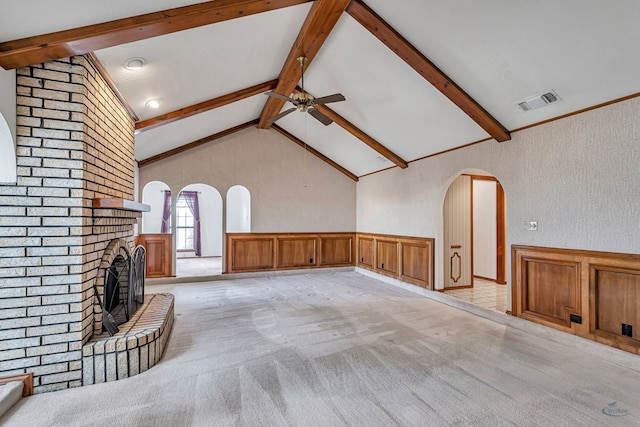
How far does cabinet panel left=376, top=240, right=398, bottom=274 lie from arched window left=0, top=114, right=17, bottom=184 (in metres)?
5.91

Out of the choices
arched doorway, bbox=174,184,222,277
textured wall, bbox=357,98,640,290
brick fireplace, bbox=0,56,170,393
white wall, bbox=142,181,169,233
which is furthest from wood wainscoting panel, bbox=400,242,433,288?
white wall, bbox=142,181,169,233

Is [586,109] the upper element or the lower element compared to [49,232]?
upper

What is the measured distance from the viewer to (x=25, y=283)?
2.35 m

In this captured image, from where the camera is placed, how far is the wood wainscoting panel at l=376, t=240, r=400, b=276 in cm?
664

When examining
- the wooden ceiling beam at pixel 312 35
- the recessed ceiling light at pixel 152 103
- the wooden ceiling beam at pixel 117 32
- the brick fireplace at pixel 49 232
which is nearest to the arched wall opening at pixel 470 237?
the wooden ceiling beam at pixel 312 35

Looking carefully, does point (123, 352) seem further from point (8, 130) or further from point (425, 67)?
point (425, 67)

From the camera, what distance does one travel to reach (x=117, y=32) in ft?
7.80

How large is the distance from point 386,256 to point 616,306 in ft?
13.4

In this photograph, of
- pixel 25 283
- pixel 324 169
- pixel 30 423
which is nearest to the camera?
pixel 30 423

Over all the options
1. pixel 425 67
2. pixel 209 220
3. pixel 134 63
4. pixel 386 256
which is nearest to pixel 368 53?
pixel 425 67

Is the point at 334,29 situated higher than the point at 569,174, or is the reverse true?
the point at 334,29

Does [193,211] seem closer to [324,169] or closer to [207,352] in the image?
[324,169]

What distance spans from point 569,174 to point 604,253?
91 centimetres

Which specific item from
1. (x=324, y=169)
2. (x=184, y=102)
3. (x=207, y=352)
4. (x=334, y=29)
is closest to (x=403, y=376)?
(x=207, y=352)
